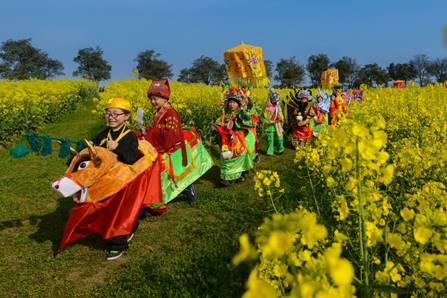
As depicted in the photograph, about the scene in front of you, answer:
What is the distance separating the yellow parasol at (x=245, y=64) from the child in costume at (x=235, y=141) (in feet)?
35.5

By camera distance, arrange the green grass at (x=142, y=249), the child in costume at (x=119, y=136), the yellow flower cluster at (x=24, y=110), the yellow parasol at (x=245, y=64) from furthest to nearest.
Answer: the yellow parasol at (x=245, y=64) → the yellow flower cluster at (x=24, y=110) → the child in costume at (x=119, y=136) → the green grass at (x=142, y=249)

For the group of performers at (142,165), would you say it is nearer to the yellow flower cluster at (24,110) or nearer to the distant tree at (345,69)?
the yellow flower cluster at (24,110)

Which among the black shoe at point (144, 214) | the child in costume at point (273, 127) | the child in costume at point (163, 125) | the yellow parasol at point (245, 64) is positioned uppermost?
the yellow parasol at point (245, 64)

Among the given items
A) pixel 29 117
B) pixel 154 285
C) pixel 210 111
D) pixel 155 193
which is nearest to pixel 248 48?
pixel 210 111

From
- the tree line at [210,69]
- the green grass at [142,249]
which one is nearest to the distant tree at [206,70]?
the tree line at [210,69]

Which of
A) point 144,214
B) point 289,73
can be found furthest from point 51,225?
point 289,73

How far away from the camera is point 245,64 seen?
1953 cm

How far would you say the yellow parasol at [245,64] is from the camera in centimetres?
1933

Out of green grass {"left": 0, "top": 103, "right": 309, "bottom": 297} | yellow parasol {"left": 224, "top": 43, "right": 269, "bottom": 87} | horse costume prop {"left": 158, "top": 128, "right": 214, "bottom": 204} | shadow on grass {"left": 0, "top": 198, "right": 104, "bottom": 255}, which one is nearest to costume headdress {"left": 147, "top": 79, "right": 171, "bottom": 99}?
horse costume prop {"left": 158, "top": 128, "right": 214, "bottom": 204}

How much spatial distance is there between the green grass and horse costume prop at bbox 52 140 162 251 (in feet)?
1.40

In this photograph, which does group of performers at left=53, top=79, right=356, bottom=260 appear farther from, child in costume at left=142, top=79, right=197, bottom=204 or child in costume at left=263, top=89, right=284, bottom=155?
child in costume at left=263, top=89, right=284, bottom=155

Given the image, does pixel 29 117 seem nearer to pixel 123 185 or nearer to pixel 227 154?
pixel 227 154

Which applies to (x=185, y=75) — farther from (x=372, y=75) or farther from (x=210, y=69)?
(x=372, y=75)

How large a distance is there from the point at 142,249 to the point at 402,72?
75.7 m
